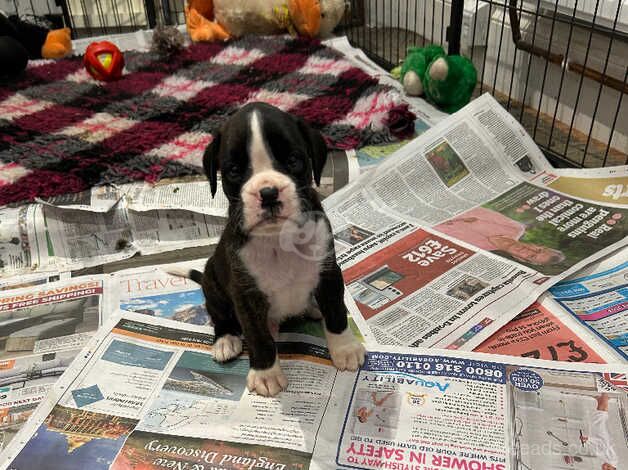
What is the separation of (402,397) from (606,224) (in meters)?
0.74

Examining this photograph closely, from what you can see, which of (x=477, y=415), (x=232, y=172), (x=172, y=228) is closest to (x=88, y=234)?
(x=172, y=228)

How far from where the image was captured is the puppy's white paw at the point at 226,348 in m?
1.02

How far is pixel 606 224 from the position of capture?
4.29 ft

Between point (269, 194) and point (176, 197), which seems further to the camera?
point (176, 197)

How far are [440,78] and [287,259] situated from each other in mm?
1281

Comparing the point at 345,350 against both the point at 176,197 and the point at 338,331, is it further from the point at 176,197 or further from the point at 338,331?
the point at 176,197

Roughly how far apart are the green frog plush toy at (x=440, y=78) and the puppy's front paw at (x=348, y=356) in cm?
124

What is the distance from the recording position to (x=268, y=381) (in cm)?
94

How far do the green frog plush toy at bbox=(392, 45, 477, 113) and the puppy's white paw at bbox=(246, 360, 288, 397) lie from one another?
52.7 inches

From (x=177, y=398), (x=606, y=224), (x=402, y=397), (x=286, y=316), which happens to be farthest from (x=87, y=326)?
(x=606, y=224)

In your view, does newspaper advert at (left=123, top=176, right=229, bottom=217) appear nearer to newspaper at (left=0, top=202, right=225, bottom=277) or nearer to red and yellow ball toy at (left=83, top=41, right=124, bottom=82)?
newspaper at (left=0, top=202, right=225, bottom=277)

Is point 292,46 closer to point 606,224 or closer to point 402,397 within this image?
point 606,224

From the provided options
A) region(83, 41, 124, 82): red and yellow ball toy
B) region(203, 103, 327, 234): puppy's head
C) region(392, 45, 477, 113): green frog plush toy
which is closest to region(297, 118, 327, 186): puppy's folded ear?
region(203, 103, 327, 234): puppy's head

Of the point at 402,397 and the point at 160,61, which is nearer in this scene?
the point at 402,397
